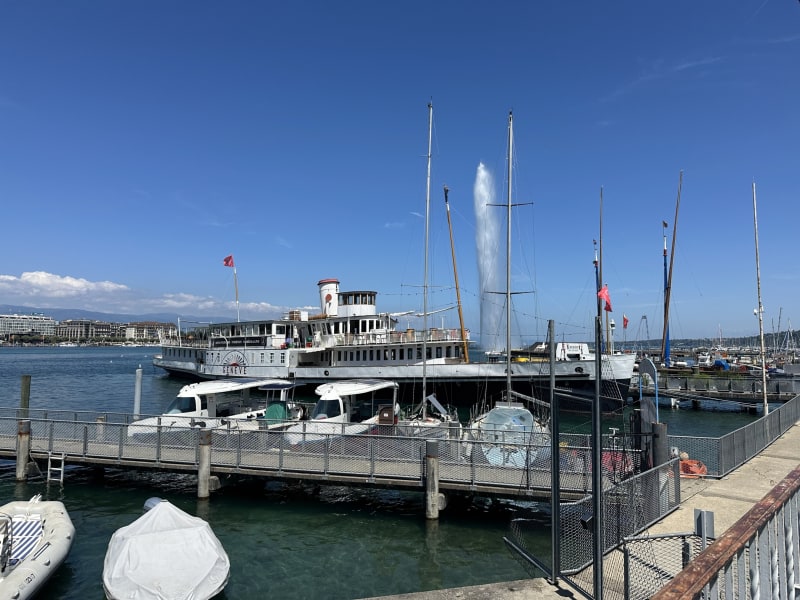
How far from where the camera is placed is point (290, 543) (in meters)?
13.7

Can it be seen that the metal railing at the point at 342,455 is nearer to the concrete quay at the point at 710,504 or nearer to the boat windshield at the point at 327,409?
the concrete quay at the point at 710,504

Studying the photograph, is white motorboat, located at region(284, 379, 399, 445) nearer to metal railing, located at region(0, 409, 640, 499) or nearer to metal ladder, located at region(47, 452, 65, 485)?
metal railing, located at region(0, 409, 640, 499)

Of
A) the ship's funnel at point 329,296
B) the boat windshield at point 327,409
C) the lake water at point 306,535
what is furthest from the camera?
the ship's funnel at point 329,296

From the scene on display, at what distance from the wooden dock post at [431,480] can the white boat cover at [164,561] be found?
586 centimetres

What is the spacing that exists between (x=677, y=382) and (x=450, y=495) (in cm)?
3691

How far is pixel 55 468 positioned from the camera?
18.1 m

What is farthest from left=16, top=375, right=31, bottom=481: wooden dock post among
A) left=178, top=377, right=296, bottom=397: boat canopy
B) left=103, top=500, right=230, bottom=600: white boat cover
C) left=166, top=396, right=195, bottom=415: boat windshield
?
left=103, top=500, right=230, bottom=600: white boat cover

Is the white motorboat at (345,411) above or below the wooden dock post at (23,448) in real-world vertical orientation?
above

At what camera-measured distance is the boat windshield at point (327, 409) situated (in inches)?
829

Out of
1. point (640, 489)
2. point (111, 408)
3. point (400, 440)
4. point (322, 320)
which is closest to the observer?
point (640, 489)

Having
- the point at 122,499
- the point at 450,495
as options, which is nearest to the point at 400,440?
the point at 450,495

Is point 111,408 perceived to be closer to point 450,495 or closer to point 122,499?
point 122,499

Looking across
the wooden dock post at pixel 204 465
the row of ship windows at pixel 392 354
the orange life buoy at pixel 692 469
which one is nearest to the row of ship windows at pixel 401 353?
the row of ship windows at pixel 392 354

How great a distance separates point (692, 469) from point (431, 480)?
23.3ft
